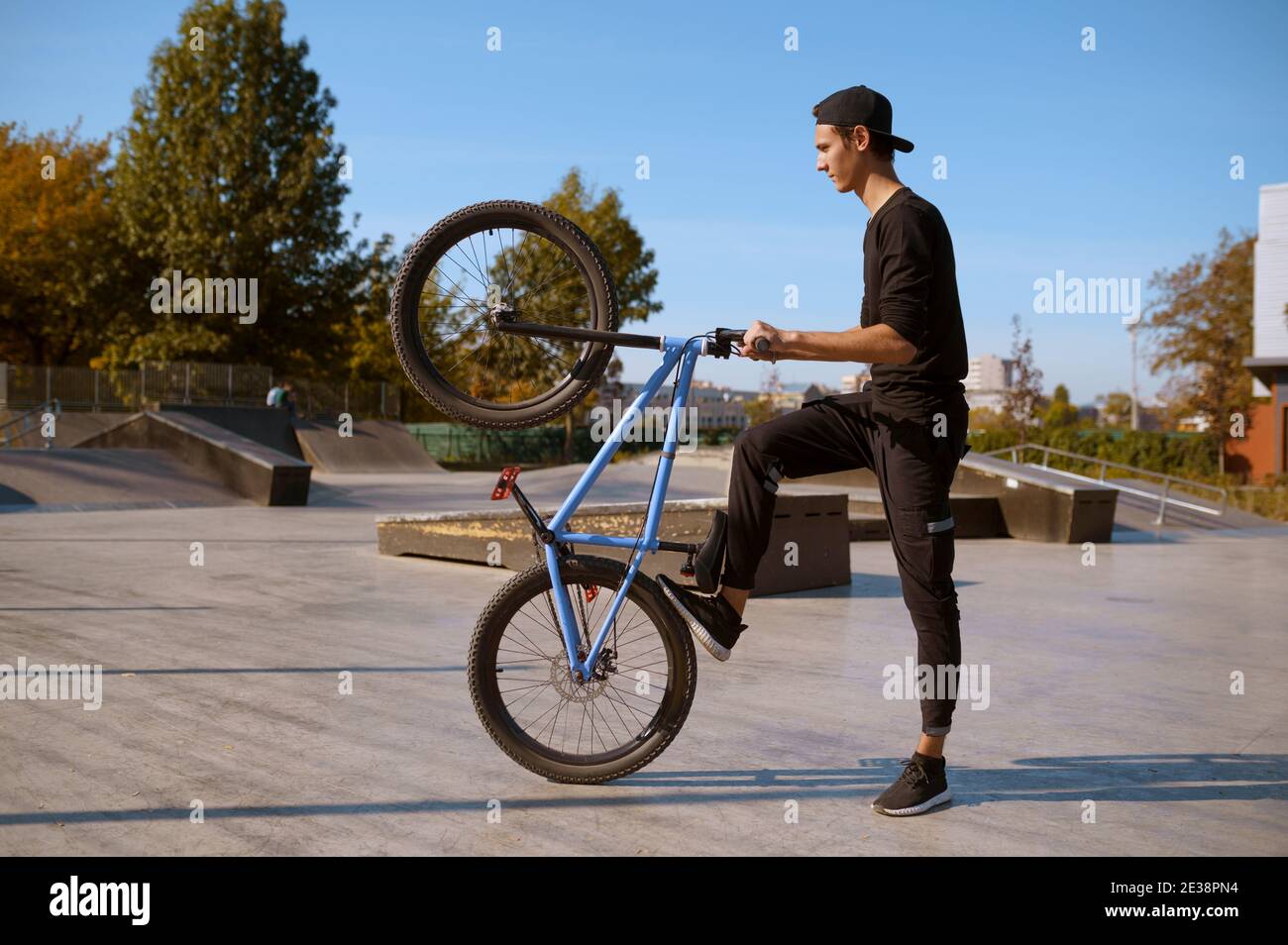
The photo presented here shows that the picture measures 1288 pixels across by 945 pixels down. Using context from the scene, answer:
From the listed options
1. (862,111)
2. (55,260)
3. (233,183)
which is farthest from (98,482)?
(55,260)

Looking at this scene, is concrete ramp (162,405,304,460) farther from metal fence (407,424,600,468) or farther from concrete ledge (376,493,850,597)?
concrete ledge (376,493,850,597)

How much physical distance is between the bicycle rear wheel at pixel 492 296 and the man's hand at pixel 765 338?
1.88ft

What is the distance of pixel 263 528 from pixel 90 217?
103 ft

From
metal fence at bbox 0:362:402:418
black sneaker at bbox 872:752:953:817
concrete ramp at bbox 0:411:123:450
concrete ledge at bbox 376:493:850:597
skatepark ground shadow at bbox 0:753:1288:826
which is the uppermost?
metal fence at bbox 0:362:402:418

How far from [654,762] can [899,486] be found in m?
1.40

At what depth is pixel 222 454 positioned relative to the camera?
18.6 metres

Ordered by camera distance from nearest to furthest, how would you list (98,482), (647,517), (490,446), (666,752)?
(647,517)
(666,752)
(98,482)
(490,446)

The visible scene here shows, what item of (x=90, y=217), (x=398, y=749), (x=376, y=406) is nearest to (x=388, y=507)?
(x=398, y=749)

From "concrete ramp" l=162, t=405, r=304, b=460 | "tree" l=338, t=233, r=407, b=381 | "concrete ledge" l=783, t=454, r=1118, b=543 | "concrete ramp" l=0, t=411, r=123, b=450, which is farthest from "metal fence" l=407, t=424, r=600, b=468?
"concrete ledge" l=783, t=454, r=1118, b=543

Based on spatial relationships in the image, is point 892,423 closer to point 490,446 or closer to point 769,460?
point 769,460

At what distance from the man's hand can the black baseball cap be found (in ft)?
2.58

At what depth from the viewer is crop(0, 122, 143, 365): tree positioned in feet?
125

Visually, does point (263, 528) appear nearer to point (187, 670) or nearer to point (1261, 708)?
point (187, 670)
